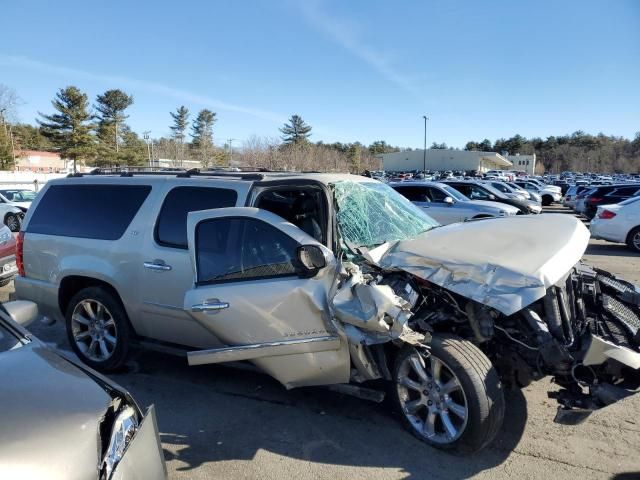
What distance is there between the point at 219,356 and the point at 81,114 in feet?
224

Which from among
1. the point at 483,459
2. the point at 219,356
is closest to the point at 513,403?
the point at 483,459

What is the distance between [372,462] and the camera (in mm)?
3117

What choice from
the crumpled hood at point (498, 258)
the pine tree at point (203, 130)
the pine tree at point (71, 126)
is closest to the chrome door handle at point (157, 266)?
the crumpled hood at point (498, 258)

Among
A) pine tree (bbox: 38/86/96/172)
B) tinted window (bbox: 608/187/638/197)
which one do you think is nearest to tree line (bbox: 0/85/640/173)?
pine tree (bbox: 38/86/96/172)

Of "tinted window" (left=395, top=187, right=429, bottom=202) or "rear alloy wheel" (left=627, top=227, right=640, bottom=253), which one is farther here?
"tinted window" (left=395, top=187, right=429, bottom=202)

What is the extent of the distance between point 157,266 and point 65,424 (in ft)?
7.92

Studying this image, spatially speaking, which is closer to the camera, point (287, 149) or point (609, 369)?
point (609, 369)

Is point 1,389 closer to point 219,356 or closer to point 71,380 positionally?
point 71,380

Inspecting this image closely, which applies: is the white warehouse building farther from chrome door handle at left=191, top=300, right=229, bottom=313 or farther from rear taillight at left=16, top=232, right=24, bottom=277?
chrome door handle at left=191, top=300, right=229, bottom=313

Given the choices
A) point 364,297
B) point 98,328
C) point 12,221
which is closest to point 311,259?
point 364,297

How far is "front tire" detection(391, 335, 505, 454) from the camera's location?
3.02 meters

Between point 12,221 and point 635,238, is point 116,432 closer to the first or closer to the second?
point 635,238

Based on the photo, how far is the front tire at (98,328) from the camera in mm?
4531

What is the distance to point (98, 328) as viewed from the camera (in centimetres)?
472
